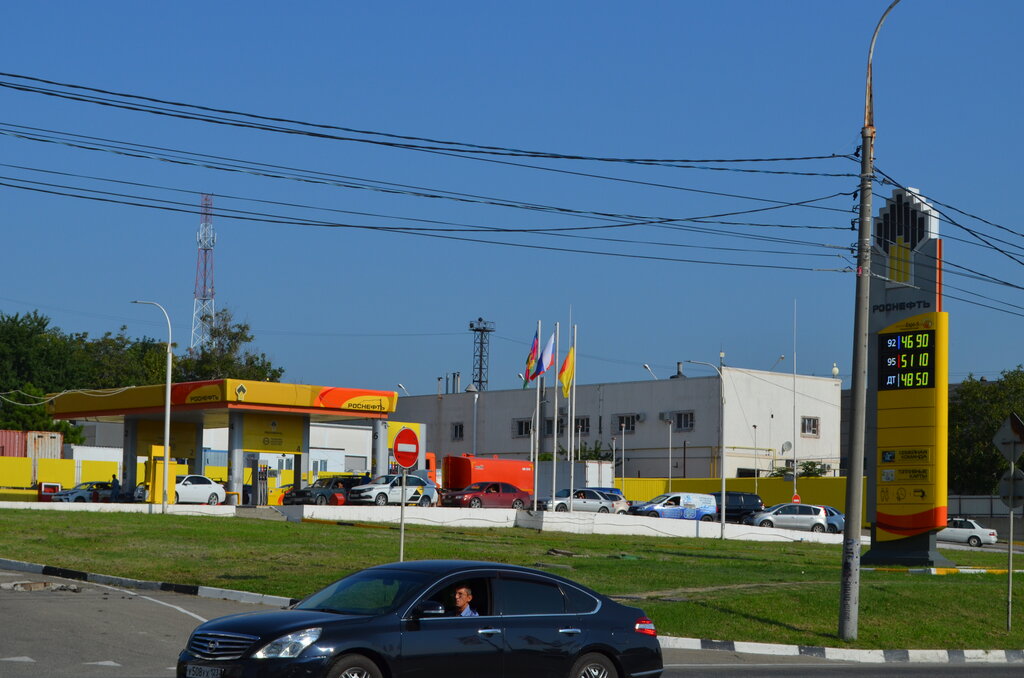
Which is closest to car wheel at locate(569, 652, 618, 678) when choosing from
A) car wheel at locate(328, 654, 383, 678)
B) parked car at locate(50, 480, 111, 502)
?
car wheel at locate(328, 654, 383, 678)

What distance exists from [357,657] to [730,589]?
14233 mm

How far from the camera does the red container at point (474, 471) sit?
65.4m

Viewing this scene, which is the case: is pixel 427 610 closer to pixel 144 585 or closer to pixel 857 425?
pixel 857 425

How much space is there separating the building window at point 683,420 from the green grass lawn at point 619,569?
42.6 m

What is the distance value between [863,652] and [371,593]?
1023 cm

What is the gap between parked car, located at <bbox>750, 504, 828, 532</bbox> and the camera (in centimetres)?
5541

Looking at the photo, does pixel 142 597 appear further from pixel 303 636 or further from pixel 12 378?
pixel 12 378

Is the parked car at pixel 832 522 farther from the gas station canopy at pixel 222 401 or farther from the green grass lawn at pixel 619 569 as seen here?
the gas station canopy at pixel 222 401

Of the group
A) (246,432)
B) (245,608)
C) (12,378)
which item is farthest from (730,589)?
(12,378)

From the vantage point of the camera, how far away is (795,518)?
182 ft

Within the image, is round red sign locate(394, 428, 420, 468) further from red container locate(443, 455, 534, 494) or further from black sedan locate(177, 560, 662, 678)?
red container locate(443, 455, 534, 494)

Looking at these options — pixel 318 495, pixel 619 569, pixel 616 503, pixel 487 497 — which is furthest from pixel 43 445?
pixel 619 569

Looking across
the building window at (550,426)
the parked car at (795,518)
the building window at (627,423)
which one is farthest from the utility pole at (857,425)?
the building window at (550,426)

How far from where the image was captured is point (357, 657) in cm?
991
